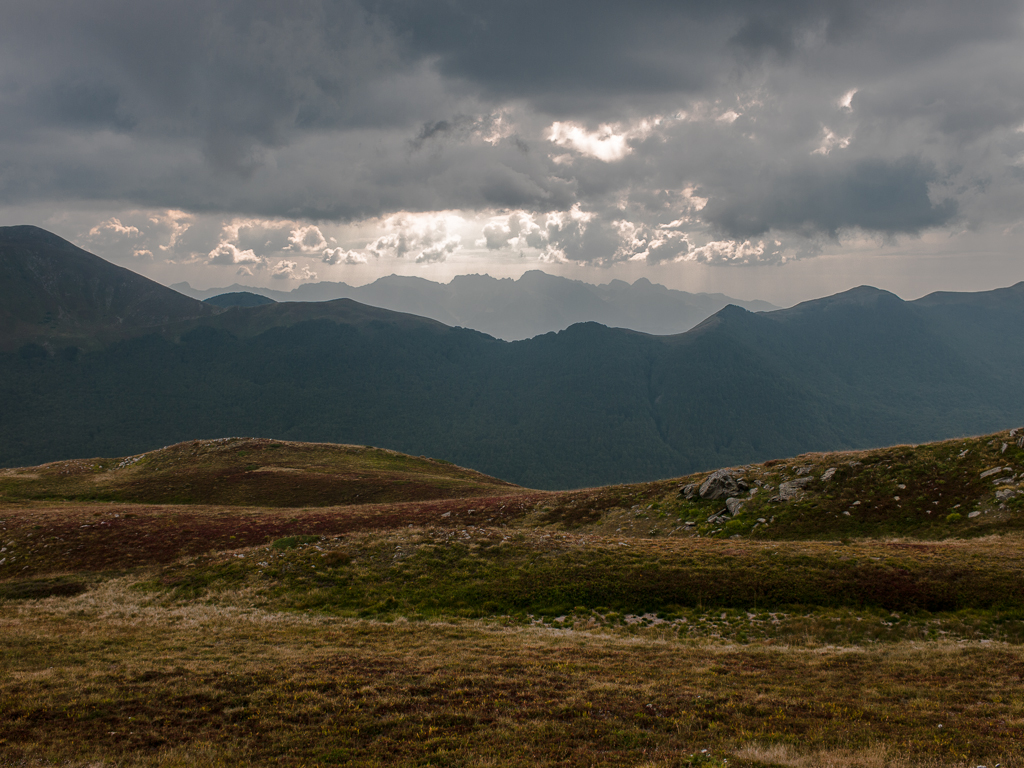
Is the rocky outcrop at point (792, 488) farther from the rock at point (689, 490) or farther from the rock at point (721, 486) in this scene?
the rock at point (689, 490)

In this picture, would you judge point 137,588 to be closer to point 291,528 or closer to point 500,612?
point 291,528

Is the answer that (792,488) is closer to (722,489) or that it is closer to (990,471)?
(722,489)

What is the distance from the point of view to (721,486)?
4628cm

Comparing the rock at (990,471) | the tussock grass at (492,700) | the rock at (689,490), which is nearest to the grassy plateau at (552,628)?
the tussock grass at (492,700)

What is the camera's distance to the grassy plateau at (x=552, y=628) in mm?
13461

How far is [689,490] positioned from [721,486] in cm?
315

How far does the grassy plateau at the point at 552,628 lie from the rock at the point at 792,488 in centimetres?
17

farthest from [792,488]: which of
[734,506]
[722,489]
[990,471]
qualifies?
[990,471]

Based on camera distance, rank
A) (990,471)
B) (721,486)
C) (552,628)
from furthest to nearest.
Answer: (721,486)
(990,471)
(552,628)

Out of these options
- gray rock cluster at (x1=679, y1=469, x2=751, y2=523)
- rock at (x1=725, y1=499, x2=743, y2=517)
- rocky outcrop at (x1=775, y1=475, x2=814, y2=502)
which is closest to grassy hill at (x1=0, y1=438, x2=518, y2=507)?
gray rock cluster at (x1=679, y1=469, x2=751, y2=523)

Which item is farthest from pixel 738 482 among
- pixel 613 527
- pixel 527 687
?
pixel 527 687

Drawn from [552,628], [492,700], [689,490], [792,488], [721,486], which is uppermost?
[792,488]

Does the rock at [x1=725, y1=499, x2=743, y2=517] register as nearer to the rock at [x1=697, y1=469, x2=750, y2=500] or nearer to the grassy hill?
the rock at [x1=697, y1=469, x2=750, y2=500]

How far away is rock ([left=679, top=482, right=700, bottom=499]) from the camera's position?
47.5 m
